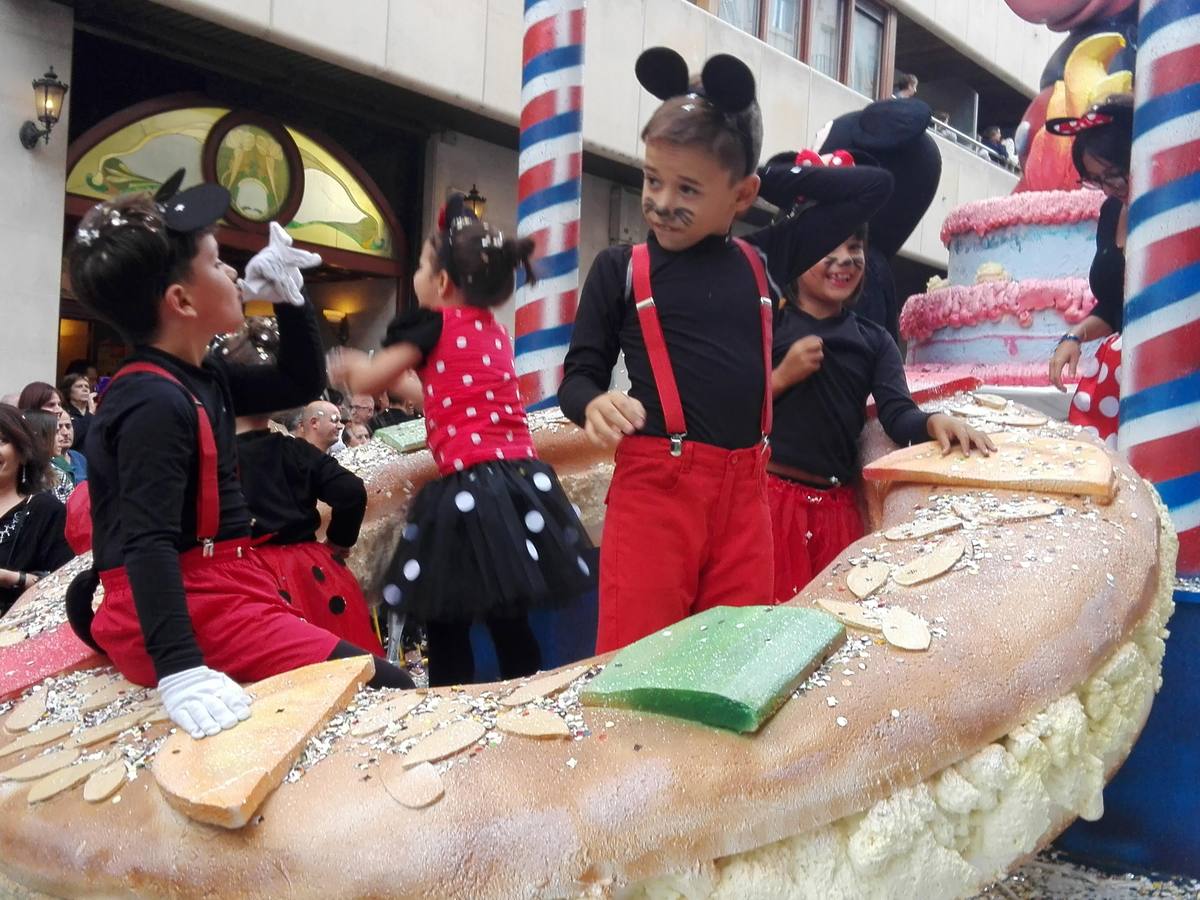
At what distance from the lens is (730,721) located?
4.46 ft

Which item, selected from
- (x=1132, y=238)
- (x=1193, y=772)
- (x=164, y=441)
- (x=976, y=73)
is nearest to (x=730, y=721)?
(x=164, y=441)

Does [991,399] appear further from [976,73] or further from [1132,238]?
[976,73]

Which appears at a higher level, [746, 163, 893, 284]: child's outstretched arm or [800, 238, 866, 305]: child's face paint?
[746, 163, 893, 284]: child's outstretched arm

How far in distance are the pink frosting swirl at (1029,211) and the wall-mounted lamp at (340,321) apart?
18.5ft

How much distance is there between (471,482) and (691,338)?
601 mm

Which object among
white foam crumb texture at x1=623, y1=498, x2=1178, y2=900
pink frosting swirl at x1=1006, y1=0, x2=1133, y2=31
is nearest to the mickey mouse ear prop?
white foam crumb texture at x1=623, y1=498, x2=1178, y2=900

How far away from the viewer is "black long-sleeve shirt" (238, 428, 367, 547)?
2543 mm

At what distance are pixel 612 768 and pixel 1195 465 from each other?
76.0 inches

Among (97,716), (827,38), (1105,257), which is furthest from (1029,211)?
(827,38)

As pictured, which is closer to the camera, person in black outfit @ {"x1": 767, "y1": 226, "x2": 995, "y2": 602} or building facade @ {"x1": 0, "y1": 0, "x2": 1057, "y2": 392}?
person in black outfit @ {"x1": 767, "y1": 226, "x2": 995, "y2": 602}

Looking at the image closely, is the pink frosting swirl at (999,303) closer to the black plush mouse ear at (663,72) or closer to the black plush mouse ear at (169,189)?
the black plush mouse ear at (663,72)

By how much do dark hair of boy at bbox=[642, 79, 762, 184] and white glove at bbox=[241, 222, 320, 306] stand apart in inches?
27.5

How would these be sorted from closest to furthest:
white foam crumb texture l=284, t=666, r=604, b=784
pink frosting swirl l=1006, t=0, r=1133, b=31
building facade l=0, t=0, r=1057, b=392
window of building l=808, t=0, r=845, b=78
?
1. white foam crumb texture l=284, t=666, r=604, b=784
2. pink frosting swirl l=1006, t=0, r=1133, b=31
3. building facade l=0, t=0, r=1057, b=392
4. window of building l=808, t=0, r=845, b=78

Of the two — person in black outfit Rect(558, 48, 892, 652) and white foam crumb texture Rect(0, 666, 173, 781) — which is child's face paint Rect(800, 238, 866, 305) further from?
white foam crumb texture Rect(0, 666, 173, 781)
